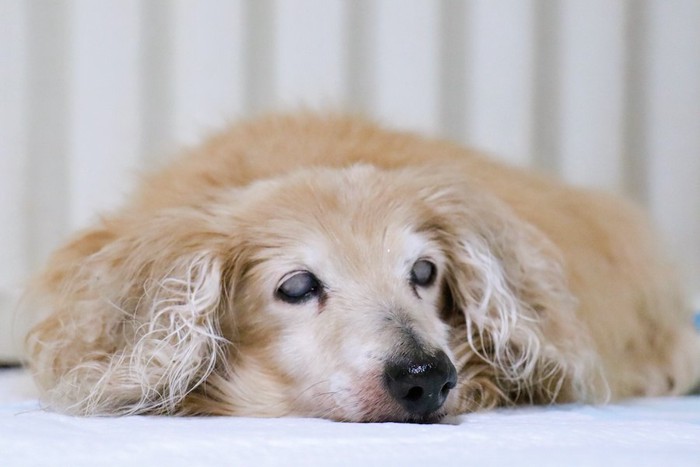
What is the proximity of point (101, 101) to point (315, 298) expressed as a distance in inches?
39.4

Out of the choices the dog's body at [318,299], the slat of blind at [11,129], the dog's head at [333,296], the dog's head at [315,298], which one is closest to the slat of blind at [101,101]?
the slat of blind at [11,129]

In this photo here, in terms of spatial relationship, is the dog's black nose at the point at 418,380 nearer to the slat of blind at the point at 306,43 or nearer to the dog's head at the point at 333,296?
the dog's head at the point at 333,296

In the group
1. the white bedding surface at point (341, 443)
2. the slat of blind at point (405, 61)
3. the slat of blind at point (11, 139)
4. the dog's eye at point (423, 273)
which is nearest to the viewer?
the white bedding surface at point (341, 443)

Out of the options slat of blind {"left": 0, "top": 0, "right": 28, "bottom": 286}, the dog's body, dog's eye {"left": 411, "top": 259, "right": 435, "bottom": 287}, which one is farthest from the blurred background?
dog's eye {"left": 411, "top": 259, "right": 435, "bottom": 287}

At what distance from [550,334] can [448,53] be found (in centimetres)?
94

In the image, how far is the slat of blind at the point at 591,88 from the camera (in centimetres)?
236

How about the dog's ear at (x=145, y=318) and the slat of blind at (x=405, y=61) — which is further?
the slat of blind at (x=405, y=61)

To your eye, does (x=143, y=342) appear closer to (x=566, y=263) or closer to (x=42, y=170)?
(x=566, y=263)

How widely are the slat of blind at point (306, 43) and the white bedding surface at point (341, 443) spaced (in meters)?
1.20

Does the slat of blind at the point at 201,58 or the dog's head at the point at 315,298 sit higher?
the slat of blind at the point at 201,58

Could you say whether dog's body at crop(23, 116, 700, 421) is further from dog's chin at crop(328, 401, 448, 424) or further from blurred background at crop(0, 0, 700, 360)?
blurred background at crop(0, 0, 700, 360)

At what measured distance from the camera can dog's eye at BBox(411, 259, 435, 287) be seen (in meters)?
1.54

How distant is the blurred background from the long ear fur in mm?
537

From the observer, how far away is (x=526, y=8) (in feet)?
7.60
